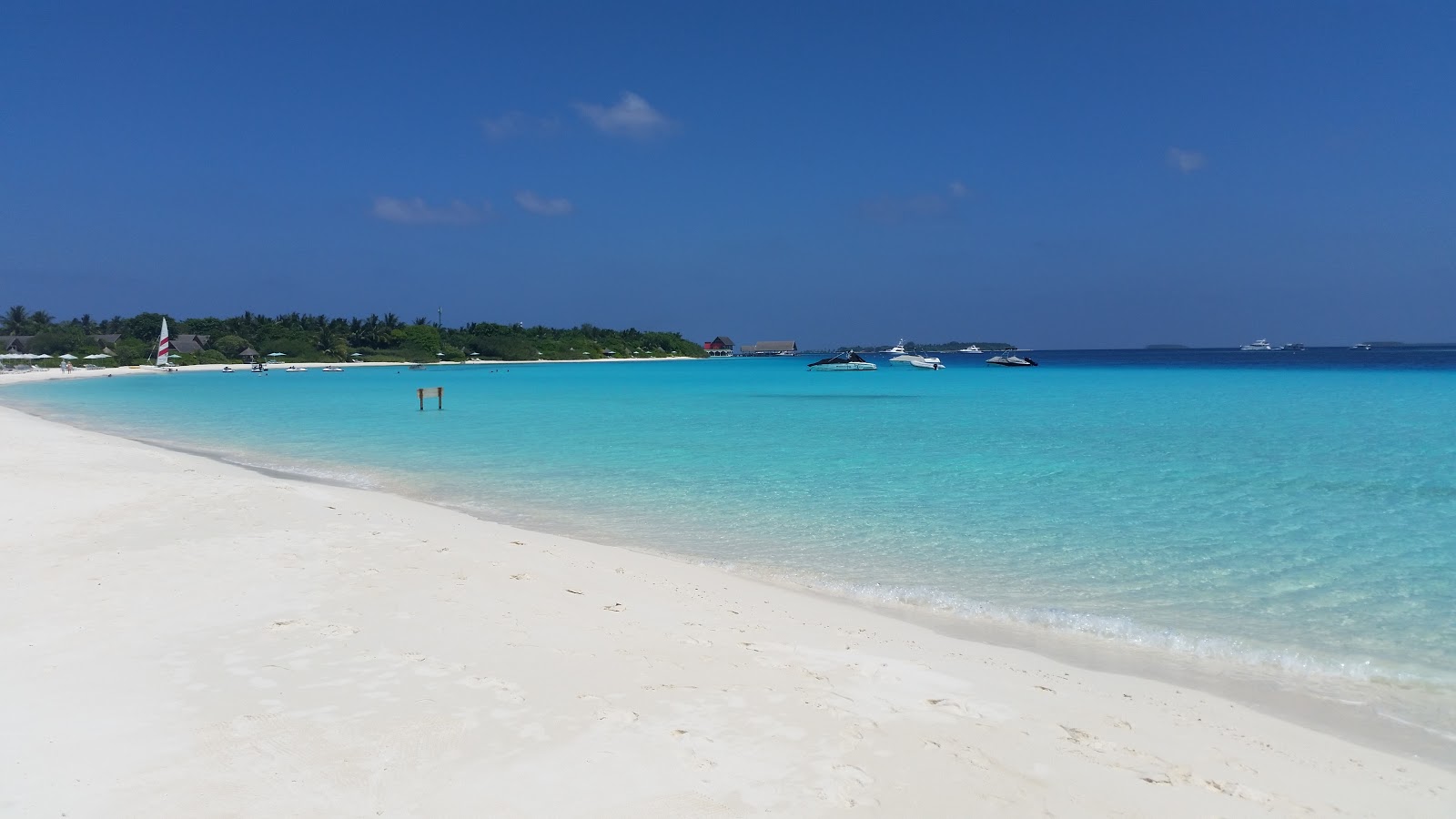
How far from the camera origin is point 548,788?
338cm

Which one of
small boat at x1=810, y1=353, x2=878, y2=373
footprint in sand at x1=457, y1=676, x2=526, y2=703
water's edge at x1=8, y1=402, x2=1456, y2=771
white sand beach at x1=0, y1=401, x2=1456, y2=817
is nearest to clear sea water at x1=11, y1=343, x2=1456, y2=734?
water's edge at x1=8, y1=402, x2=1456, y2=771

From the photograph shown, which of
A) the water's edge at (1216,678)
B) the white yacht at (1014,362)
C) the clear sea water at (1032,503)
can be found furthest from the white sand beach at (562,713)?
the white yacht at (1014,362)

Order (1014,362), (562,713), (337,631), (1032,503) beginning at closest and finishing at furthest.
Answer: (562,713), (337,631), (1032,503), (1014,362)

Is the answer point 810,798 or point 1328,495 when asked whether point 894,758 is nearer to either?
point 810,798

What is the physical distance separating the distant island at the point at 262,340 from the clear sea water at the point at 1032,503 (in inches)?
3200

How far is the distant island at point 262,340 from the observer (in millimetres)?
93250

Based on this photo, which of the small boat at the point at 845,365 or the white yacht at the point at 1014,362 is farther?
the white yacht at the point at 1014,362

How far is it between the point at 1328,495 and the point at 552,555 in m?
12.1

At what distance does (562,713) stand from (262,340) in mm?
122696

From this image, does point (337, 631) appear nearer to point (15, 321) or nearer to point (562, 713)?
point (562, 713)

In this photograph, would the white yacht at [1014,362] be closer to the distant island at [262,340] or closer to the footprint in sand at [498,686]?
the distant island at [262,340]

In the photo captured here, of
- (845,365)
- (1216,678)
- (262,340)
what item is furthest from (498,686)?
(262,340)

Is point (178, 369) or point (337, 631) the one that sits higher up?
point (178, 369)

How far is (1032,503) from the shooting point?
11984mm
